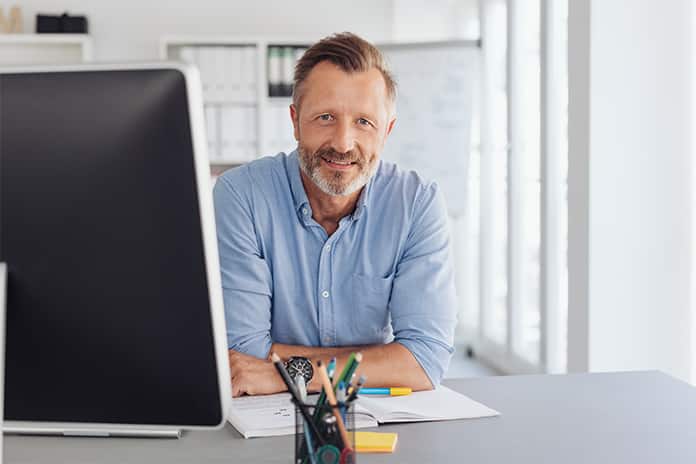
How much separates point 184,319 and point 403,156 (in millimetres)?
4442

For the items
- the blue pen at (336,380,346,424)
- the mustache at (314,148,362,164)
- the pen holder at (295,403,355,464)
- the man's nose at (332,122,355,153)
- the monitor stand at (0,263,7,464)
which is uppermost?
the man's nose at (332,122,355,153)

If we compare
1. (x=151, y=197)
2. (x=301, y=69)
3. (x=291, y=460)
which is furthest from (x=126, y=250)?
(x=301, y=69)

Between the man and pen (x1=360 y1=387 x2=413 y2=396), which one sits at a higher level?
the man

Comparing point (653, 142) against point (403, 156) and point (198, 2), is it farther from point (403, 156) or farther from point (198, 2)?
point (198, 2)

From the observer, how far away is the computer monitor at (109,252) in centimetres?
88

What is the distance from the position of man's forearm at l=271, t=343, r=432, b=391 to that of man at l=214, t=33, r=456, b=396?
77mm

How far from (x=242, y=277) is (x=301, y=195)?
23 centimetres

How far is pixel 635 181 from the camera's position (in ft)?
11.5

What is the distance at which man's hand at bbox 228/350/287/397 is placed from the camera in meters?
1.69

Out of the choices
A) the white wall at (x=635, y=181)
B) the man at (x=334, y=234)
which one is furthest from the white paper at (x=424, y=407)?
the white wall at (x=635, y=181)

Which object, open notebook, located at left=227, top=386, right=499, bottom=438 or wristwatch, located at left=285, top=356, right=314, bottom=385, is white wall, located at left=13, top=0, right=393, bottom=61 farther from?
open notebook, located at left=227, top=386, right=499, bottom=438

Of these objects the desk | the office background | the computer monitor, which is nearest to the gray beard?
the desk

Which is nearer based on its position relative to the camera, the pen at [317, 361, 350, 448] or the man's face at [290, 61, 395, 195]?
the pen at [317, 361, 350, 448]

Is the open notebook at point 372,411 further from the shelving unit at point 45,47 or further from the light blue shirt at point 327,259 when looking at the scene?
the shelving unit at point 45,47
